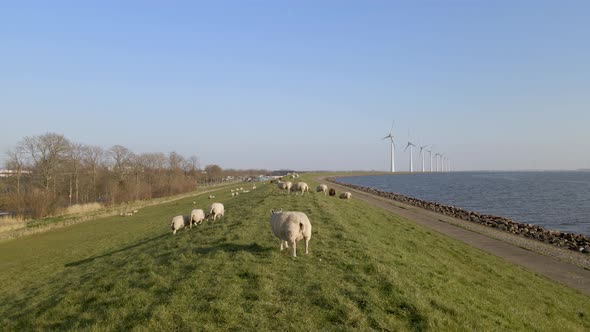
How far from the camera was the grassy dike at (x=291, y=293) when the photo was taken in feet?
31.1

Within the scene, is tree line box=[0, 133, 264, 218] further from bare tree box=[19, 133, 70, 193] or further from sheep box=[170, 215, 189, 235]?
sheep box=[170, 215, 189, 235]

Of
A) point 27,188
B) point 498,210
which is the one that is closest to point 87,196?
point 27,188

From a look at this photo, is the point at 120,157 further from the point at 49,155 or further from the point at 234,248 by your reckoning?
the point at 234,248

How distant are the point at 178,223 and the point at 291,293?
675 inches

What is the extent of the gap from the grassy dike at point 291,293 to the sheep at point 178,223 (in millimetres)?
5202

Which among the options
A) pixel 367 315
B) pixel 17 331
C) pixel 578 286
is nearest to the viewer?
pixel 367 315

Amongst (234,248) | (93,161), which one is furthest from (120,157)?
(234,248)

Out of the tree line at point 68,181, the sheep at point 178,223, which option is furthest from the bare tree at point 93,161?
the sheep at point 178,223

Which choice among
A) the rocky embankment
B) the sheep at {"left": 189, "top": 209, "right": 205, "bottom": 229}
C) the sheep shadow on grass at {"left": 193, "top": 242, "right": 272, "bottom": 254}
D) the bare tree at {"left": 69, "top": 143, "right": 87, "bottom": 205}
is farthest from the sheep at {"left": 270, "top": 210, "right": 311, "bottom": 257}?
the bare tree at {"left": 69, "top": 143, "right": 87, "bottom": 205}

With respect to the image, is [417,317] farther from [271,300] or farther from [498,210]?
[498,210]

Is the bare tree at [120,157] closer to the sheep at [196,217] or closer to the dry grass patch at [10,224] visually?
the dry grass patch at [10,224]

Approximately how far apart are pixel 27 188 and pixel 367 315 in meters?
75.2

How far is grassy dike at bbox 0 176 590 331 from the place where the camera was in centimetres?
948

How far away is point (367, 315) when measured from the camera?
9.42m
